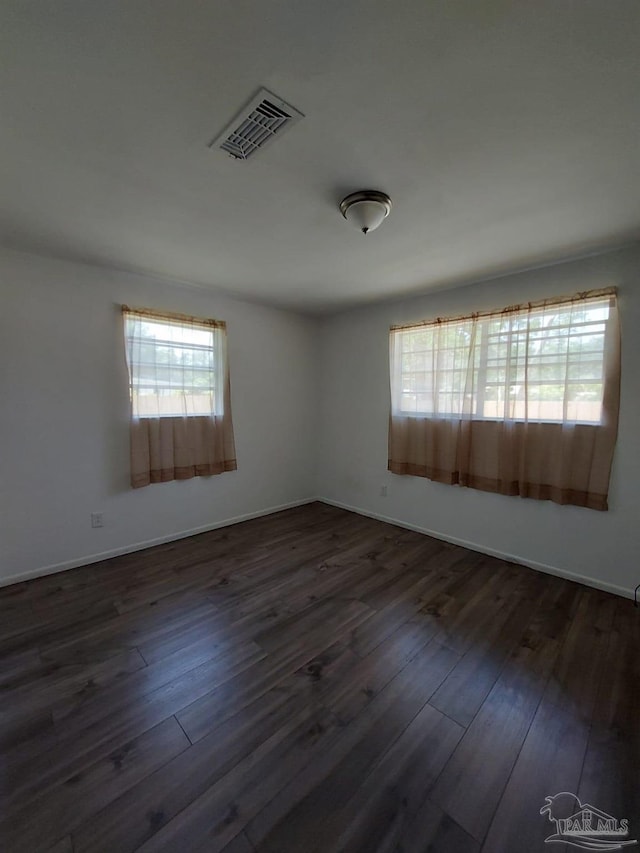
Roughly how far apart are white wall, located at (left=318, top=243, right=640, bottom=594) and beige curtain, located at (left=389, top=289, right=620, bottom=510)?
4.2 inches

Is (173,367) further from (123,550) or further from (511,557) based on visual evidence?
(511,557)

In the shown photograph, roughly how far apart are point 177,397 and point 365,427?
2.14 metres

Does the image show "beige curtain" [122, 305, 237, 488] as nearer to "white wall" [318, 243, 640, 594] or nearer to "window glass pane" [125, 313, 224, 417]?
"window glass pane" [125, 313, 224, 417]

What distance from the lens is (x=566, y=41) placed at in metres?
1.00

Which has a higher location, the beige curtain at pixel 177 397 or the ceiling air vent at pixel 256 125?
the ceiling air vent at pixel 256 125

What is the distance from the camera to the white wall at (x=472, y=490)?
2.39 m

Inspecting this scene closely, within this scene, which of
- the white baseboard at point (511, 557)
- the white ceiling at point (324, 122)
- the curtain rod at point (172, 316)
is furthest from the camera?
the curtain rod at point (172, 316)

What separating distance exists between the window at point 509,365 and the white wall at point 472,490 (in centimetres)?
15

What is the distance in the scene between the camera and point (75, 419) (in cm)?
273

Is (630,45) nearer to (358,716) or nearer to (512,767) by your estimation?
(512,767)

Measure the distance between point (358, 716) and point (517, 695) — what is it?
31.4 inches
